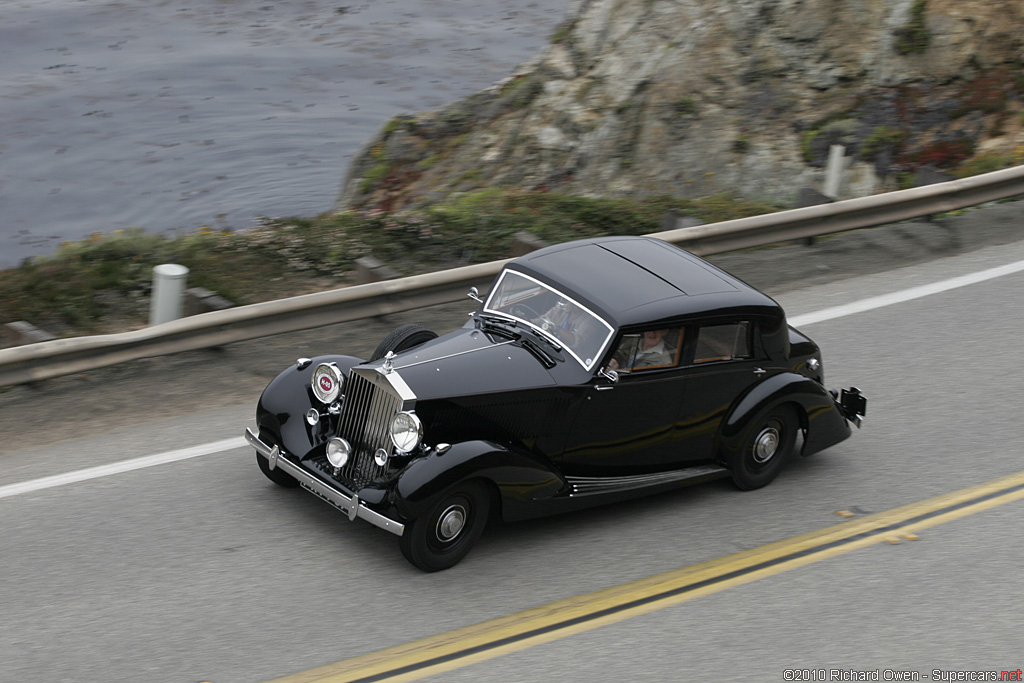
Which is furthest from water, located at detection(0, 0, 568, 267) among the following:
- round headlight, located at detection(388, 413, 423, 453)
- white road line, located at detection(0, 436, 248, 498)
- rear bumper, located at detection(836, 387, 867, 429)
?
rear bumper, located at detection(836, 387, 867, 429)

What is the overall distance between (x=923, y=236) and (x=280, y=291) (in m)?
6.72

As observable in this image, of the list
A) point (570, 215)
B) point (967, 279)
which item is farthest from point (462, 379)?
point (967, 279)

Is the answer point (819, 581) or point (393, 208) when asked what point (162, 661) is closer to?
point (819, 581)

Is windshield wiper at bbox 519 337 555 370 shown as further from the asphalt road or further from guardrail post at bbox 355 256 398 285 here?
guardrail post at bbox 355 256 398 285

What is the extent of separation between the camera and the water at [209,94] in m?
20.1

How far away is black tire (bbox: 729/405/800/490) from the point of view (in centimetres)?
708

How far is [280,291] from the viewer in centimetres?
950

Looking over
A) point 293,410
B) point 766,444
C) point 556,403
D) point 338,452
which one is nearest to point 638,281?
point 556,403

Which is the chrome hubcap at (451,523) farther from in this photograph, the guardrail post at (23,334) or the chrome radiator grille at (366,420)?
the guardrail post at (23,334)

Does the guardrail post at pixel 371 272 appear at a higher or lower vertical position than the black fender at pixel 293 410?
higher

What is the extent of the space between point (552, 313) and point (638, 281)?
598 mm

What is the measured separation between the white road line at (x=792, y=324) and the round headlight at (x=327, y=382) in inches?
40.5

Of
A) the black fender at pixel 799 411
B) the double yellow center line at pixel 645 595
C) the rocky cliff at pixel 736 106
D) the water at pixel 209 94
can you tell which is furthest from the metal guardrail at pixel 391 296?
the water at pixel 209 94

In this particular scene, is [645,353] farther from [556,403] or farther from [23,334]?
[23,334]
